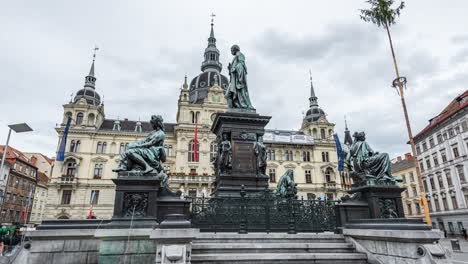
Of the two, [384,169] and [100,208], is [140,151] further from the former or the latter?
[100,208]

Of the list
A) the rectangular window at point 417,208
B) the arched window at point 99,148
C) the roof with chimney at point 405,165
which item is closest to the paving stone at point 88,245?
the arched window at point 99,148

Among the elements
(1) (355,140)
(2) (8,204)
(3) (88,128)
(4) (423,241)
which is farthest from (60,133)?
(4) (423,241)

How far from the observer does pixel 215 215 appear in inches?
302

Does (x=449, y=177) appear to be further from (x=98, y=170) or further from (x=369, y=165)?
(x=98, y=170)

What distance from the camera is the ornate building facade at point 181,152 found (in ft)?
128

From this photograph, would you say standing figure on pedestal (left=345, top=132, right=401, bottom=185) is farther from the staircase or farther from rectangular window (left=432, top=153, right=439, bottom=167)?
rectangular window (left=432, top=153, right=439, bottom=167)

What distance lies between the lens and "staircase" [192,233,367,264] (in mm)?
5887

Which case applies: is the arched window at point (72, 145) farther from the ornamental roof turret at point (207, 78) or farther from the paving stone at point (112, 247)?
the paving stone at point (112, 247)

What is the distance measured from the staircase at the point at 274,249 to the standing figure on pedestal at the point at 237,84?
20.0ft

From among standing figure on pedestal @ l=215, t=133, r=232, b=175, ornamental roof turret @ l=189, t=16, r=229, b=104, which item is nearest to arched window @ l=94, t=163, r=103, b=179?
ornamental roof turret @ l=189, t=16, r=229, b=104

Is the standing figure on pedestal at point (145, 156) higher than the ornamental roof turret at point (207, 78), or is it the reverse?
the ornamental roof turret at point (207, 78)

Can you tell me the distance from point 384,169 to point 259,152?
166 inches

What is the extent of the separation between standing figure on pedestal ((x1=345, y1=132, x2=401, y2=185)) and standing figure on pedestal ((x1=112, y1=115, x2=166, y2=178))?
5.93 metres

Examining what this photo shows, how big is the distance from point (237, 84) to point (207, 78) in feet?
131
